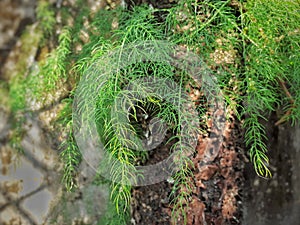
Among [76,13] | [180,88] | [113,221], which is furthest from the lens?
[76,13]

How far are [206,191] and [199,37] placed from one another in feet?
1.07

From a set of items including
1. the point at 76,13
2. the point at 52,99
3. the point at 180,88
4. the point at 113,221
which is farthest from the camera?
the point at 76,13

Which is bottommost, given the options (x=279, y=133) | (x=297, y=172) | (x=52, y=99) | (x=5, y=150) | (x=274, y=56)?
(x=297, y=172)

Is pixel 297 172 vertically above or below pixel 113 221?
below

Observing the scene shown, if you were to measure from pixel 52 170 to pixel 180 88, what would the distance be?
2.80 ft

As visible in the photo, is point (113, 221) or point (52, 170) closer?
point (113, 221)

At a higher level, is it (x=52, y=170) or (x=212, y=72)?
(x=212, y=72)

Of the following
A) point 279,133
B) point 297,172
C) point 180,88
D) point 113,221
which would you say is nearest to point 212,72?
point 180,88

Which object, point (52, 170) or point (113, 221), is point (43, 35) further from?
point (113, 221)

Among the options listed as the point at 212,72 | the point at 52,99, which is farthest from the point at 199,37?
the point at 52,99

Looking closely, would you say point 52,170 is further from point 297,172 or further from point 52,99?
point 297,172

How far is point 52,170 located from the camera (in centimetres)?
165

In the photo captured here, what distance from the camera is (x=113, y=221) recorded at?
1249 mm

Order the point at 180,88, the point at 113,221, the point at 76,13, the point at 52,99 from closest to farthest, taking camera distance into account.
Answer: the point at 180,88 → the point at 113,221 → the point at 52,99 → the point at 76,13
